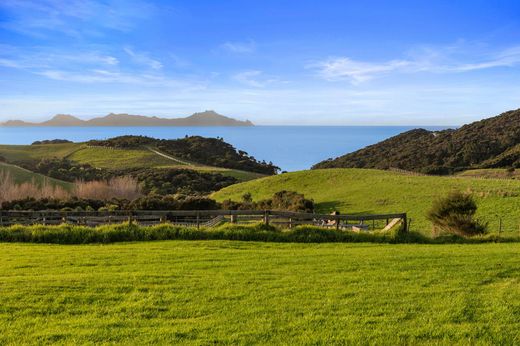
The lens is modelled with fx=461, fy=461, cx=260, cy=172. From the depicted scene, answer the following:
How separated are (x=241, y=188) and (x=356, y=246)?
47818 millimetres

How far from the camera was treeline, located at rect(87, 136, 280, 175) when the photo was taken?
133 m

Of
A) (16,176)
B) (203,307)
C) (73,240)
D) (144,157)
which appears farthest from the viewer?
(144,157)

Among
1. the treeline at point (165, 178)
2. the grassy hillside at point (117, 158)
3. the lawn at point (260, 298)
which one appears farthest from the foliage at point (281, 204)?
the grassy hillside at point (117, 158)

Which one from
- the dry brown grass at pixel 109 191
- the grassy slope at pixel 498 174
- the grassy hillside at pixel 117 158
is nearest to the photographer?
the dry brown grass at pixel 109 191

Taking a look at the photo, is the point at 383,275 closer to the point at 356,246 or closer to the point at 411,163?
the point at 356,246

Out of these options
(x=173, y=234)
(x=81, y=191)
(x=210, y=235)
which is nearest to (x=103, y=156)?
(x=81, y=191)

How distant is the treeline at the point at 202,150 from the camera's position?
132875 mm

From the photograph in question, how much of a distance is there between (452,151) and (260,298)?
136 m

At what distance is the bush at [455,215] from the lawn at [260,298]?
7.53 meters

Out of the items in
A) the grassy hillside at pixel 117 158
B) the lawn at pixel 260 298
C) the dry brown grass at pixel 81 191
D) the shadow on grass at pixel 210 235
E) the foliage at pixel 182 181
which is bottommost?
the lawn at pixel 260 298

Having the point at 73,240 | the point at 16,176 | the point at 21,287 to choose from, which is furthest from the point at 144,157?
the point at 21,287

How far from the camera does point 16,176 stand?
78.2 metres

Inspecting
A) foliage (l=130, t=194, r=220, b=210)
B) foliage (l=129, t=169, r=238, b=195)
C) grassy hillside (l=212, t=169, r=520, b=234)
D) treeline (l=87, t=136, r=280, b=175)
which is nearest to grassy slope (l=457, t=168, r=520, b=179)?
grassy hillside (l=212, t=169, r=520, b=234)

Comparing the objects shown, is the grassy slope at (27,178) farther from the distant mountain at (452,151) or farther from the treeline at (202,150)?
the distant mountain at (452,151)
